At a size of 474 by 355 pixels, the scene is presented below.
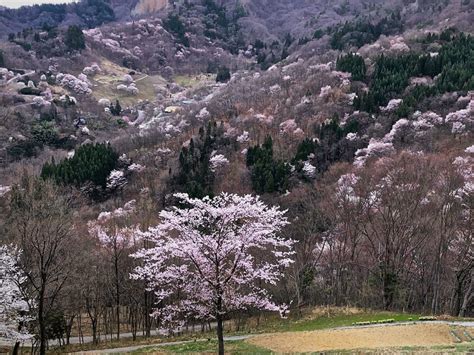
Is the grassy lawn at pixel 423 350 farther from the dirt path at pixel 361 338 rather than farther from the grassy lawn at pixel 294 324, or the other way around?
the grassy lawn at pixel 294 324

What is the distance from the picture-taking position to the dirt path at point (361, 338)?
1749 centimetres

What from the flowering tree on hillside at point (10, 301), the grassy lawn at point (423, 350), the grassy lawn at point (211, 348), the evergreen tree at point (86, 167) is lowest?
the grassy lawn at point (211, 348)

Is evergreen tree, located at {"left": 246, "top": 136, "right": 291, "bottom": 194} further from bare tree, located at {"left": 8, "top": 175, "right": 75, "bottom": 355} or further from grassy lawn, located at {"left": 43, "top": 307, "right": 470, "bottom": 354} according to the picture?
bare tree, located at {"left": 8, "top": 175, "right": 75, "bottom": 355}

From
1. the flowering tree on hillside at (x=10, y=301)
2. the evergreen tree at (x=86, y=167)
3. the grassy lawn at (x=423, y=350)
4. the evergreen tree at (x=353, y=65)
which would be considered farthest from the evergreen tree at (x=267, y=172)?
the grassy lawn at (x=423, y=350)

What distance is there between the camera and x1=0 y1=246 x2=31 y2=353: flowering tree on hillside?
2080 cm

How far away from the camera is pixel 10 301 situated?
69.1 ft

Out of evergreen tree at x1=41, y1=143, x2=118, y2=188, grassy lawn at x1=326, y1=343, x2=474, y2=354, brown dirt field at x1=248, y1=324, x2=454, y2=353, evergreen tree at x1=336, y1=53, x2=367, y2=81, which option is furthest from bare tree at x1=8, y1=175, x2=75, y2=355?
evergreen tree at x1=336, y1=53, x2=367, y2=81

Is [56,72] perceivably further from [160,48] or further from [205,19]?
[205,19]

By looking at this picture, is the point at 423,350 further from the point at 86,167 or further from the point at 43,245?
the point at 86,167

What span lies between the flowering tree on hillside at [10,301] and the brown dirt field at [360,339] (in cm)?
1054

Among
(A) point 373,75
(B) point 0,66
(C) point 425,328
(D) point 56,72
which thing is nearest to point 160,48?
(D) point 56,72

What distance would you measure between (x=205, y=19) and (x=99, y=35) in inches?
1690

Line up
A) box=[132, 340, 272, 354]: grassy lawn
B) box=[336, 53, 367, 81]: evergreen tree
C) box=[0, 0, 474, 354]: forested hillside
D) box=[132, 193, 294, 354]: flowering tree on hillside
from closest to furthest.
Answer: box=[132, 193, 294, 354]: flowering tree on hillside, box=[132, 340, 272, 354]: grassy lawn, box=[0, 0, 474, 354]: forested hillside, box=[336, 53, 367, 81]: evergreen tree

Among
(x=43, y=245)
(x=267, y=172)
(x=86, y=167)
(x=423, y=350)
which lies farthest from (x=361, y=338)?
(x=86, y=167)
